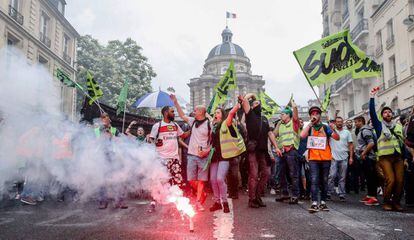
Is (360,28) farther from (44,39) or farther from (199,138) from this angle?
(199,138)

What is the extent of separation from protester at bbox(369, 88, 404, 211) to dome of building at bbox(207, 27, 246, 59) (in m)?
78.6

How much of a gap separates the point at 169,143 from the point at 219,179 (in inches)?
41.3

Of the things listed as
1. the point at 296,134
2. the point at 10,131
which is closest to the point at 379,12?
the point at 296,134

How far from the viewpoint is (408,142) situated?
6.29 m

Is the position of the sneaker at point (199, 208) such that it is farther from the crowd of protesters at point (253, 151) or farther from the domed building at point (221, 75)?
the domed building at point (221, 75)

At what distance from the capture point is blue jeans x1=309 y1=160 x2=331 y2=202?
637 centimetres

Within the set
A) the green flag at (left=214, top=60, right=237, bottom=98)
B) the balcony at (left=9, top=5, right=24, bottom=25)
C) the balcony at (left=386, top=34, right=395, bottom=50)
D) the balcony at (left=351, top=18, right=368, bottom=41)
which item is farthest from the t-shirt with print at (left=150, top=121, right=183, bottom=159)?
the balcony at (left=351, top=18, right=368, bottom=41)

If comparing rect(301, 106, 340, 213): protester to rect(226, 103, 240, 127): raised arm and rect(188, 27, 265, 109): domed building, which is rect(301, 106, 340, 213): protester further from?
rect(188, 27, 265, 109): domed building

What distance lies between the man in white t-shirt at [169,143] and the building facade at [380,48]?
58.9 ft

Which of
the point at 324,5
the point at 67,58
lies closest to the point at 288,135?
the point at 67,58

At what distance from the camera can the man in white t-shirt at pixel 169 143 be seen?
20.2 ft

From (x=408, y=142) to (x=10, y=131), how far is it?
6766 millimetres

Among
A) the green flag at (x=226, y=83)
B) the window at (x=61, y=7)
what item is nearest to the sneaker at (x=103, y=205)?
the green flag at (x=226, y=83)

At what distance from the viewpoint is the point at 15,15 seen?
1853 centimetres
